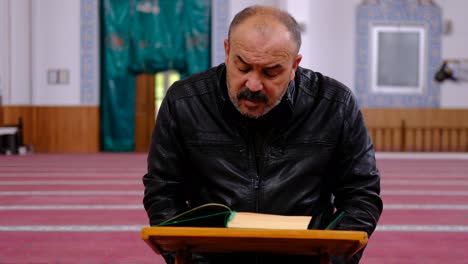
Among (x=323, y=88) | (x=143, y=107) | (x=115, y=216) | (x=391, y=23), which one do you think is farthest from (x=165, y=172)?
(x=391, y=23)

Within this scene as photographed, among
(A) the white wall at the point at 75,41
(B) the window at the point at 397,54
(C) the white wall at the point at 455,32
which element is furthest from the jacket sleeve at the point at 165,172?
(C) the white wall at the point at 455,32

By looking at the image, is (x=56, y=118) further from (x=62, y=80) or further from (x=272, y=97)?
(x=272, y=97)

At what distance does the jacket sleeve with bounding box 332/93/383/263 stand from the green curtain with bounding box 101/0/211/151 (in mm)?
8377

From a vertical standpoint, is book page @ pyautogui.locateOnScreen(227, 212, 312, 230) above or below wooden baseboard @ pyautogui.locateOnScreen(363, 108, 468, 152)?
above

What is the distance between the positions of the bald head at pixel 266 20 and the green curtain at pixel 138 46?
854 cm

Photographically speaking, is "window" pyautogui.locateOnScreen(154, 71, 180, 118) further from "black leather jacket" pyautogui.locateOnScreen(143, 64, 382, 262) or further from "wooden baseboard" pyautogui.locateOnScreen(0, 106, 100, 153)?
"black leather jacket" pyautogui.locateOnScreen(143, 64, 382, 262)

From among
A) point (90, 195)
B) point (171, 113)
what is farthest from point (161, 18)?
point (171, 113)

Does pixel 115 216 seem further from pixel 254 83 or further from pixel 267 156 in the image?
pixel 254 83

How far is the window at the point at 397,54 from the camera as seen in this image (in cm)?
996

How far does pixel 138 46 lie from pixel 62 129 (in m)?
1.82

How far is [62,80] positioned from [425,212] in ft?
23.6

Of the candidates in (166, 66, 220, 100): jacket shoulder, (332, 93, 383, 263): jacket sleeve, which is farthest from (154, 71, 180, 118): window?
(332, 93, 383, 263): jacket sleeve

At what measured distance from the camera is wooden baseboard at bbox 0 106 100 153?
997 centimetres

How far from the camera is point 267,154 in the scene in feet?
5.19
